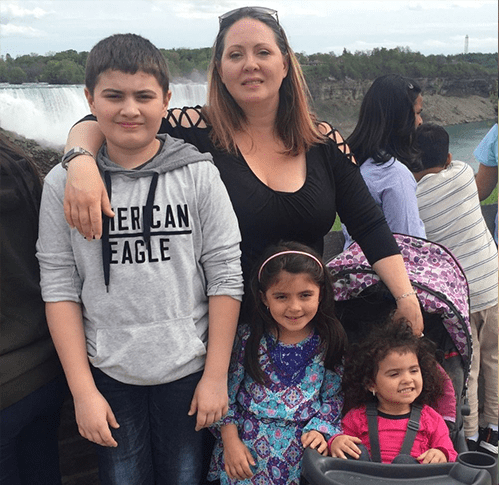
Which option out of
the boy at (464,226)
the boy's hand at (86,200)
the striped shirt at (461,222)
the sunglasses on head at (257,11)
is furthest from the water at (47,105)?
the boy's hand at (86,200)

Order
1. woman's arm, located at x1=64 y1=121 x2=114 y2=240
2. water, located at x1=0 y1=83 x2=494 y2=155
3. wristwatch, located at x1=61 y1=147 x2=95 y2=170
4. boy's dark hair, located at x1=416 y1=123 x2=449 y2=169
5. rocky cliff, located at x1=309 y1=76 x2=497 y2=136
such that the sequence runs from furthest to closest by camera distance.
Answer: rocky cliff, located at x1=309 y1=76 x2=497 y2=136, water, located at x1=0 y1=83 x2=494 y2=155, boy's dark hair, located at x1=416 y1=123 x2=449 y2=169, wristwatch, located at x1=61 y1=147 x2=95 y2=170, woman's arm, located at x1=64 y1=121 x2=114 y2=240

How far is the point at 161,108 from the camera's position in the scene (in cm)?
164

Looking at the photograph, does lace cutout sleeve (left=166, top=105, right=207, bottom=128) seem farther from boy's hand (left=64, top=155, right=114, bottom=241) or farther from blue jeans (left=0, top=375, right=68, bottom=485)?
blue jeans (left=0, top=375, right=68, bottom=485)

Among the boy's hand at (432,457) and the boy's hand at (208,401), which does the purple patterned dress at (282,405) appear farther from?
the boy's hand at (432,457)

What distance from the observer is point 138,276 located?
1.60 metres

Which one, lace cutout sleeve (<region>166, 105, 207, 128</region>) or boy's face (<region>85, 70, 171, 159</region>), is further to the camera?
lace cutout sleeve (<region>166, 105, 207, 128</region>)

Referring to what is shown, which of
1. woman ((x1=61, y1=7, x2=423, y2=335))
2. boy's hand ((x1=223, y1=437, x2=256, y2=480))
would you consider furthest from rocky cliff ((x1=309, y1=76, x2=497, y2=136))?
boy's hand ((x1=223, y1=437, x2=256, y2=480))

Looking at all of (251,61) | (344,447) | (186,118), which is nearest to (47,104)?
(186,118)

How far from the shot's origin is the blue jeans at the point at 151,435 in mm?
1666

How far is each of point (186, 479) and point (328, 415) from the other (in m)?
0.47

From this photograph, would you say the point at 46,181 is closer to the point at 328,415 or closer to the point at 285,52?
the point at 285,52

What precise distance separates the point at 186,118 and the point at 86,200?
1.90 ft

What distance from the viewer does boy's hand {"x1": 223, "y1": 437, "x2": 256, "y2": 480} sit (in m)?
1.78

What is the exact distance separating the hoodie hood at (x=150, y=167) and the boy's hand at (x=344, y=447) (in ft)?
2.60
